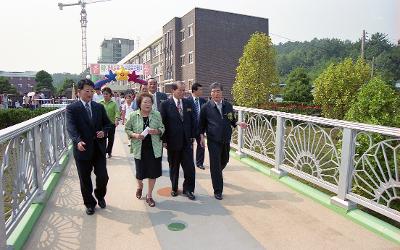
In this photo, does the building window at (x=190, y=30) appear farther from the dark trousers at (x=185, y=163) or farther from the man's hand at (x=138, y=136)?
the man's hand at (x=138, y=136)

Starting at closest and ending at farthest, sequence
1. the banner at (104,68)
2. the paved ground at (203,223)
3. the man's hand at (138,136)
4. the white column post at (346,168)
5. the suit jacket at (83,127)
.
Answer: the paved ground at (203,223)
the suit jacket at (83,127)
the white column post at (346,168)
the man's hand at (138,136)
the banner at (104,68)

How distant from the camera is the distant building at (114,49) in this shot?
129250 mm

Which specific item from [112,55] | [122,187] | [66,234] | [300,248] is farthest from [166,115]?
[112,55]

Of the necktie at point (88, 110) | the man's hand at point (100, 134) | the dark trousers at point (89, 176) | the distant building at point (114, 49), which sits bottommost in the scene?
the dark trousers at point (89, 176)

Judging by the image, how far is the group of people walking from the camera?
3846 mm

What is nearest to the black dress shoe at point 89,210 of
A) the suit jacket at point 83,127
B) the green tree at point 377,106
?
the suit jacket at point 83,127

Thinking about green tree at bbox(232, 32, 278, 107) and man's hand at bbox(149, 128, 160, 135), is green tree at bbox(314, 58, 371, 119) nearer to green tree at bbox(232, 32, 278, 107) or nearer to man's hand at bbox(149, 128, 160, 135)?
green tree at bbox(232, 32, 278, 107)

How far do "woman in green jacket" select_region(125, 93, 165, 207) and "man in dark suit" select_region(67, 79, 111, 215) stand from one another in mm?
358

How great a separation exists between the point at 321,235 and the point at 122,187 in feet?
9.67

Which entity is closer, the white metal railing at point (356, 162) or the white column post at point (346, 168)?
the white metal railing at point (356, 162)

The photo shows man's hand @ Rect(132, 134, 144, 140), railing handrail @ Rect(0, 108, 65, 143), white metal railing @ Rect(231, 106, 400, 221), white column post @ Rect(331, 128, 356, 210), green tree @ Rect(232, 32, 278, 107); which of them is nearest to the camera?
railing handrail @ Rect(0, 108, 65, 143)

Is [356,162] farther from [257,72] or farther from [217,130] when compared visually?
[257,72]

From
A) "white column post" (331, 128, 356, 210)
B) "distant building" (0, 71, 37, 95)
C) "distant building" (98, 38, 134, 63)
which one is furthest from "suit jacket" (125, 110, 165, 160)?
"distant building" (98, 38, 134, 63)

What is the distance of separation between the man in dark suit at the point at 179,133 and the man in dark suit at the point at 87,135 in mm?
809
